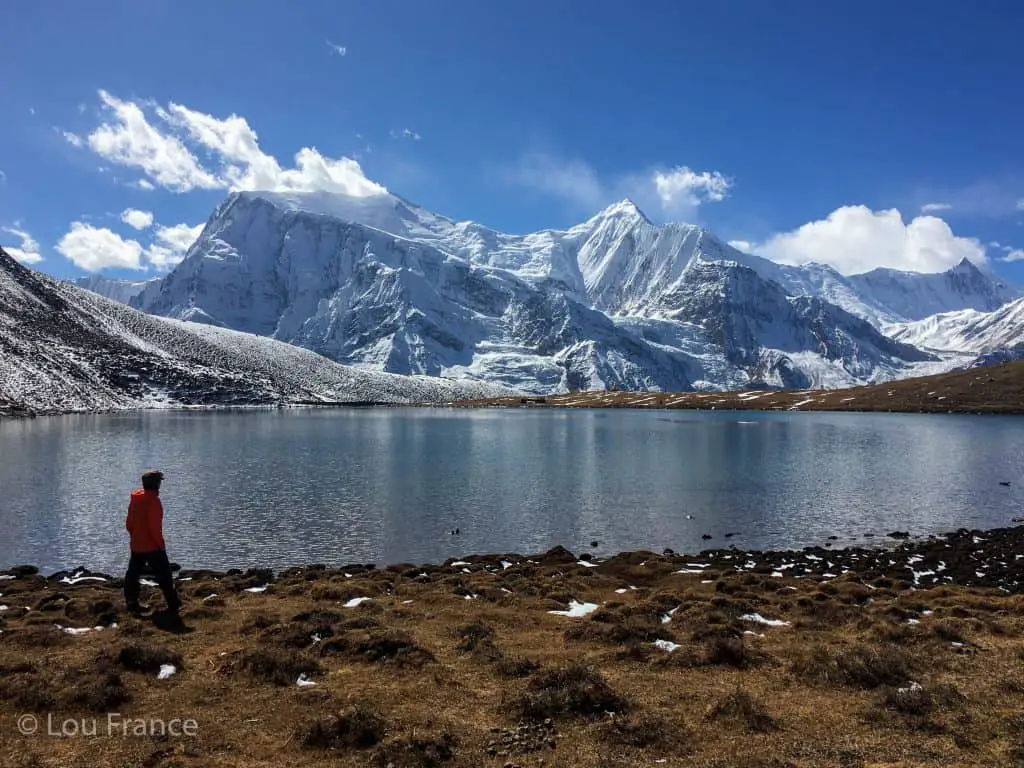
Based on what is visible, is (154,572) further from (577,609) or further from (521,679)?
(577,609)

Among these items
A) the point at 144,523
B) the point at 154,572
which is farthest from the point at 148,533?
the point at 154,572

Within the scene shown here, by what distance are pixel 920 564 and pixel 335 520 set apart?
127ft

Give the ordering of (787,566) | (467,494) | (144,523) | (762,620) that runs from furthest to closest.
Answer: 1. (467,494)
2. (787,566)
3. (762,620)
4. (144,523)

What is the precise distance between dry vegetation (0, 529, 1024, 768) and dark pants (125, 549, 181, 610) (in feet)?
2.39

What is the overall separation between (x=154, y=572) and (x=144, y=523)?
154 centimetres

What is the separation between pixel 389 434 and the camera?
12988cm

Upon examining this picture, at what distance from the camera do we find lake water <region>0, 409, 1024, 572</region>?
41875mm

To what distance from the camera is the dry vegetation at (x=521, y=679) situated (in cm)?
1115

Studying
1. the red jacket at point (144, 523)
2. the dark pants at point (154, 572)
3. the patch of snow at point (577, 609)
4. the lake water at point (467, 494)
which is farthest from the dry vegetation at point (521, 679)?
the lake water at point (467, 494)

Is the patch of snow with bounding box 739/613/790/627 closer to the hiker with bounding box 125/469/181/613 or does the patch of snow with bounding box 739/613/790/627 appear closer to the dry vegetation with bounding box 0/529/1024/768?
the dry vegetation with bounding box 0/529/1024/768

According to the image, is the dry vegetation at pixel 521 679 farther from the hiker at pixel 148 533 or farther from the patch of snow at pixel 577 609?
the hiker at pixel 148 533

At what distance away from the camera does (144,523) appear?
19406 mm

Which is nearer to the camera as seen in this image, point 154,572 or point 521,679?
point 521,679

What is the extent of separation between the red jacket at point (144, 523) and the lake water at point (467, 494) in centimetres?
1810
